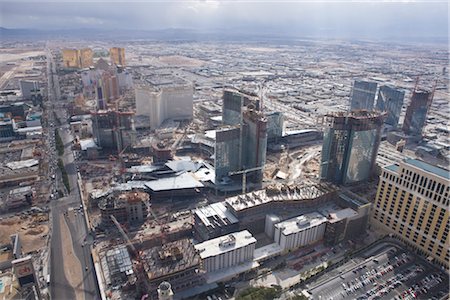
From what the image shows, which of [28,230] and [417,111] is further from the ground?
[417,111]

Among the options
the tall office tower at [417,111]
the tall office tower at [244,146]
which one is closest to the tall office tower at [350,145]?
the tall office tower at [244,146]

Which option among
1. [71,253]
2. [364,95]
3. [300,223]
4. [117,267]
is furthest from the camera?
[364,95]

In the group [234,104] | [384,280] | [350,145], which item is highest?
[234,104]

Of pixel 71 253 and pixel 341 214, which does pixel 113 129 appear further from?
pixel 341 214

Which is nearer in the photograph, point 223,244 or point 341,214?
point 223,244

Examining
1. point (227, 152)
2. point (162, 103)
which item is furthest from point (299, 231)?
point (162, 103)

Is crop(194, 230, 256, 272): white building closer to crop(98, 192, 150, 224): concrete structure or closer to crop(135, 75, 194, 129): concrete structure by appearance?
crop(98, 192, 150, 224): concrete structure

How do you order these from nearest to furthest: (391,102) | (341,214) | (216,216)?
(216,216) < (341,214) < (391,102)

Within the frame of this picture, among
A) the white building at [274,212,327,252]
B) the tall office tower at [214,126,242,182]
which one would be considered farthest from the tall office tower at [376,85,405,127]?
the white building at [274,212,327,252]
